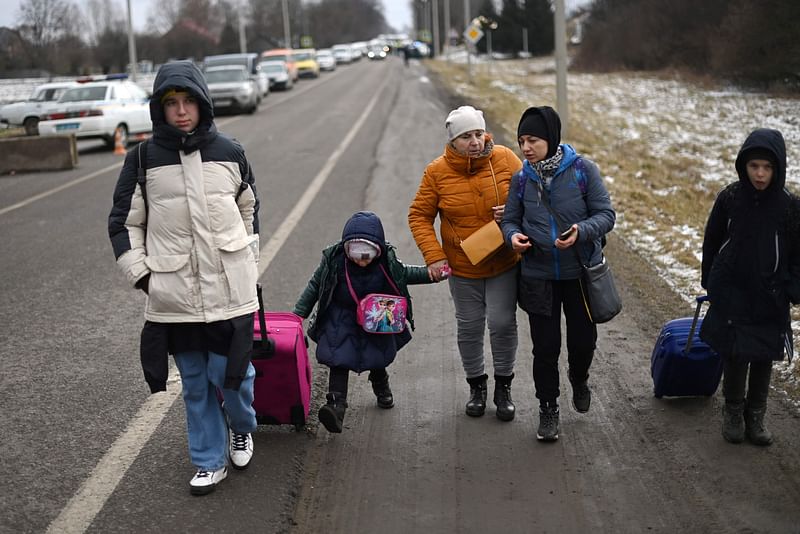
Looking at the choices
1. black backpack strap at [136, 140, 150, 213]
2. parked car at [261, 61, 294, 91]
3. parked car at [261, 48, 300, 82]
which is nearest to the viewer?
black backpack strap at [136, 140, 150, 213]

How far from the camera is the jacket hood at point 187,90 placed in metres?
4.08

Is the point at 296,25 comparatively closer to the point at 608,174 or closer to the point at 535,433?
the point at 608,174

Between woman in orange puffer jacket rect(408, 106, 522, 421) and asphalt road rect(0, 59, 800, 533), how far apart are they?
1.10ft

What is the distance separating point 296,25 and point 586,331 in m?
140

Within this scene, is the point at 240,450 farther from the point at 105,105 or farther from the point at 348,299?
the point at 105,105

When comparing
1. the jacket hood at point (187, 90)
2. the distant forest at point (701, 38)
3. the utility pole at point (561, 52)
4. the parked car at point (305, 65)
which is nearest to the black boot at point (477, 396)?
the jacket hood at point (187, 90)

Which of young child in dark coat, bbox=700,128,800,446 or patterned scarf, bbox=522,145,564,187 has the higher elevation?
patterned scarf, bbox=522,145,564,187

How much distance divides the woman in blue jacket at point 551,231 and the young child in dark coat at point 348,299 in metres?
0.59

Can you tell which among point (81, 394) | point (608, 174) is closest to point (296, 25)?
point (608, 174)

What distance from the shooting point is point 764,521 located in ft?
12.9

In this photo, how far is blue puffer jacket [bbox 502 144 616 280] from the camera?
4797mm

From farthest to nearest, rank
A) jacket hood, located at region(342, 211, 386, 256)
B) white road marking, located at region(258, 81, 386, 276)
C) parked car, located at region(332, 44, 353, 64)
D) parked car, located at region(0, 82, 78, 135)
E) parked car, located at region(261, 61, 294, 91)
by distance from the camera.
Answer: parked car, located at region(332, 44, 353, 64), parked car, located at region(261, 61, 294, 91), parked car, located at region(0, 82, 78, 135), white road marking, located at region(258, 81, 386, 276), jacket hood, located at region(342, 211, 386, 256)

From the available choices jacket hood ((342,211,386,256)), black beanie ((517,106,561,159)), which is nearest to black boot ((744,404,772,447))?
black beanie ((517,106,561,159))

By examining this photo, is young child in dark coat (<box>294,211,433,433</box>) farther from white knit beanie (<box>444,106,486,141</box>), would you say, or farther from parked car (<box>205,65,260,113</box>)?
parked car (<box>205,65,260,113</box>)
